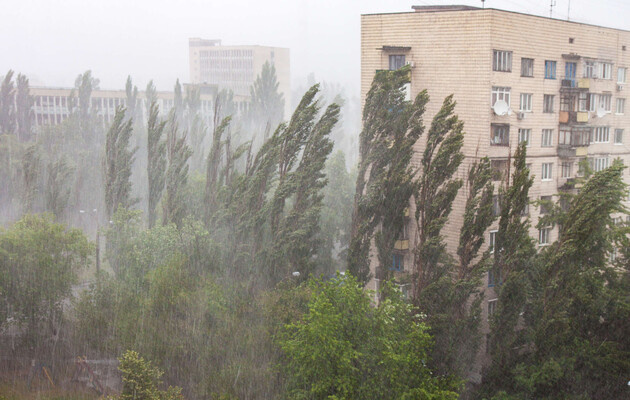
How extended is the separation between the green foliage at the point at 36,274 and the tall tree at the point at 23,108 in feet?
88.8

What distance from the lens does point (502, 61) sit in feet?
55.4

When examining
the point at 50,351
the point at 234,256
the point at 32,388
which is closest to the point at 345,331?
the point at 234,256

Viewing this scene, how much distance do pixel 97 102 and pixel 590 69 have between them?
54.4 metres

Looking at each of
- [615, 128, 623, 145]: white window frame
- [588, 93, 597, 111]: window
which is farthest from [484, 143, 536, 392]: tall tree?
[615, 128, 623, 145]: white window frame

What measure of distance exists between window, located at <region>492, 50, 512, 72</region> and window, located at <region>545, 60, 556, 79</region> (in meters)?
2.04

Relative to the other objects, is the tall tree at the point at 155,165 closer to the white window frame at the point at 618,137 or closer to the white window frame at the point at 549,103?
the white window frame at the point at 549,103

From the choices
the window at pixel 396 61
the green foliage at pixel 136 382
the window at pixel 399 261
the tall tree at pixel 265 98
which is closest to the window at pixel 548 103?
the window at pixel 396 61

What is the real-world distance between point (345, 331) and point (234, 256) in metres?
6.73

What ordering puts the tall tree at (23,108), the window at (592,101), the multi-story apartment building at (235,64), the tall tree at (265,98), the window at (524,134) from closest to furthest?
the window at (524,134)
the window at (592,101)
the tall tree at (23,108)
the tall tree at (265,98)
the multi-story apartment building at (235,64)

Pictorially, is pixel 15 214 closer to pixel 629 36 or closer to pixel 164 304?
pixel 164 304

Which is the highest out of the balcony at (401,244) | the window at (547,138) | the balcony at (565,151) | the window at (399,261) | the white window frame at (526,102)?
the white window frame at (526,102)

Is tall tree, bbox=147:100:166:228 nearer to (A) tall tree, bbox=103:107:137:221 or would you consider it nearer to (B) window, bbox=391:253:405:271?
(A) tall tree, bbox=103:107:137:221

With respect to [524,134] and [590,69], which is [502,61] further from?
[590,69]

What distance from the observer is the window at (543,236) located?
18.9 metres
